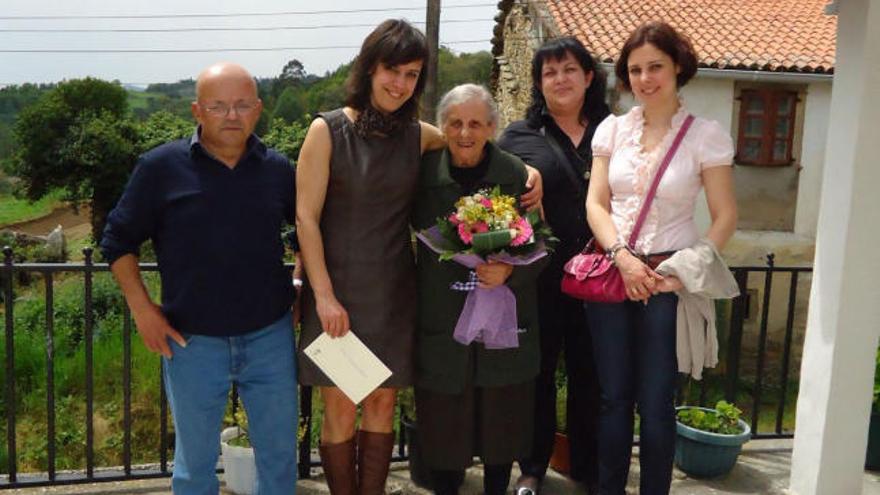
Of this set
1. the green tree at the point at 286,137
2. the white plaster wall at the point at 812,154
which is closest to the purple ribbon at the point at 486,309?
the white plaster wall at the point at 812,154

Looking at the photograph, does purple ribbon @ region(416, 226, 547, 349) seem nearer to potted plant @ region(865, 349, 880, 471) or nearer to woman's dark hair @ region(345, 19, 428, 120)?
woman's dark hair @ region(345, 19, 428, 120)

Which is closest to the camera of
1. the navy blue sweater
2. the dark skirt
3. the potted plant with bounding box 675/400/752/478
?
the navy blue sweater

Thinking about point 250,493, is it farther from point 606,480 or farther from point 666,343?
point 666,343

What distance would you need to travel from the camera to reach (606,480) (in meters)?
3.04

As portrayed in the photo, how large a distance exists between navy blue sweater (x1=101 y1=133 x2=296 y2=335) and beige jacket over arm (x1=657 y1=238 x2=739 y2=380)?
139 centimetres

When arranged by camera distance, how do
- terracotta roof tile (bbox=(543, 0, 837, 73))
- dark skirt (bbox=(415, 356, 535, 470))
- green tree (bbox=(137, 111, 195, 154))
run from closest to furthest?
dark skirt (bbox=(415, 356, 535, 470)), terracotta roof tile (bbox=(543, 0, 837, 73)), green tree (bbox=(137, 111, 195, 154))

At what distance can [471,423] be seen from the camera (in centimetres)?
298

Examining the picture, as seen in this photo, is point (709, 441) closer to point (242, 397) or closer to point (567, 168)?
point (567, 168)

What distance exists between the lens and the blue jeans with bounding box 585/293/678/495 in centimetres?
280

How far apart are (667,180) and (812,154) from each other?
14424 millimetres

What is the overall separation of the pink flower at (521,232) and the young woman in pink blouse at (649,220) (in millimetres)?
348

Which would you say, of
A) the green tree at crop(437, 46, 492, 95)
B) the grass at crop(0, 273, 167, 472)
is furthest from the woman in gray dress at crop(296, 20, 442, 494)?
the green tree at crop(437, 46, 492, 95)

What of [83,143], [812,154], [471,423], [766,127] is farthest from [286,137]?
[471,423]

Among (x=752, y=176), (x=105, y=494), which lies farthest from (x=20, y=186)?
(x=105, y=494)
